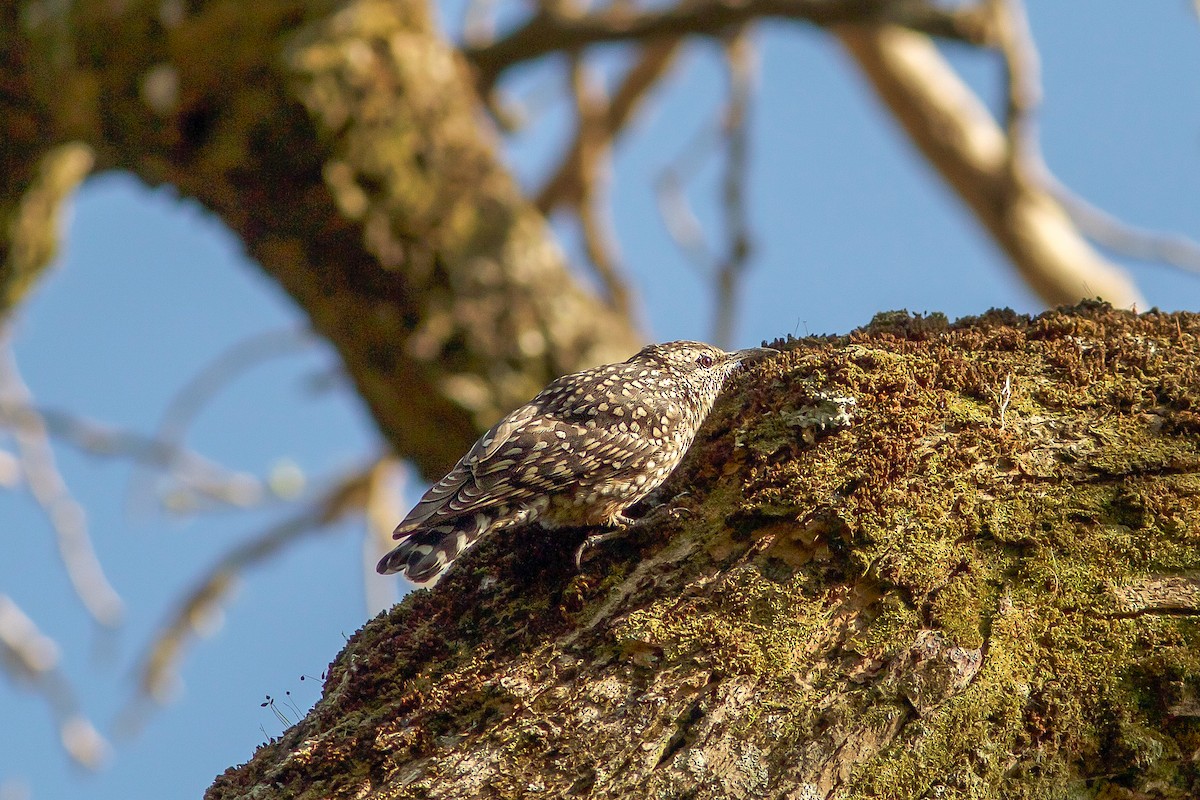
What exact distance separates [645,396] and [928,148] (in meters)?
5.72

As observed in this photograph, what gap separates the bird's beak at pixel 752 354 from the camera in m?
4.19

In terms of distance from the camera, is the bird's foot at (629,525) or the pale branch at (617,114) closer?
A: the bird's foot at (629,525)

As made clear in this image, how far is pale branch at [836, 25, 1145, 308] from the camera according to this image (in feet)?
26.7

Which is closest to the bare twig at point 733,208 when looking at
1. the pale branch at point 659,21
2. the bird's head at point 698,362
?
the pale branch at point 659,21

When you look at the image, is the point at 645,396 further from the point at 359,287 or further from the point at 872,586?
the point at 359,287

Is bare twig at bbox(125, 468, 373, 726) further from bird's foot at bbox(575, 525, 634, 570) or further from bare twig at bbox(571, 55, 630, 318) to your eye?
bird's foot at bbox(575, 525, 634, 570)

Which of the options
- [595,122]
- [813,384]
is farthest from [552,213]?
[813,384]

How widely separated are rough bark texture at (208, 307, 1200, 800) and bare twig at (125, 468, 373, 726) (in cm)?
608

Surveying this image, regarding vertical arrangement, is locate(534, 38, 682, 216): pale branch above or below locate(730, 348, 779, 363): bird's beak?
above

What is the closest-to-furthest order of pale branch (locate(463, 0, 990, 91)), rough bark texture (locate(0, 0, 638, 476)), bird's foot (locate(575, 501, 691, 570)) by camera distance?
bird's foot (locate(575, 501, 691, 570)) < rough bark texture (locate(0, 0, 638, 476)) < pale branch (locate(463, 0, 990, 91))

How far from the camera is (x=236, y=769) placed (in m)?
3.28

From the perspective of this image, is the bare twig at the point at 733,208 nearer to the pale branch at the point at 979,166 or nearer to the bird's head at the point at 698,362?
the pale branch at the point at 979,166

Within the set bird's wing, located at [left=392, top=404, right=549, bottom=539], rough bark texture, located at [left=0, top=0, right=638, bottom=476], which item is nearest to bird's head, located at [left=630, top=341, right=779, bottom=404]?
bird's wing, located at [left=392, top=404, right=549, bottom=539]

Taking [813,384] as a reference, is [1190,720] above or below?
below
